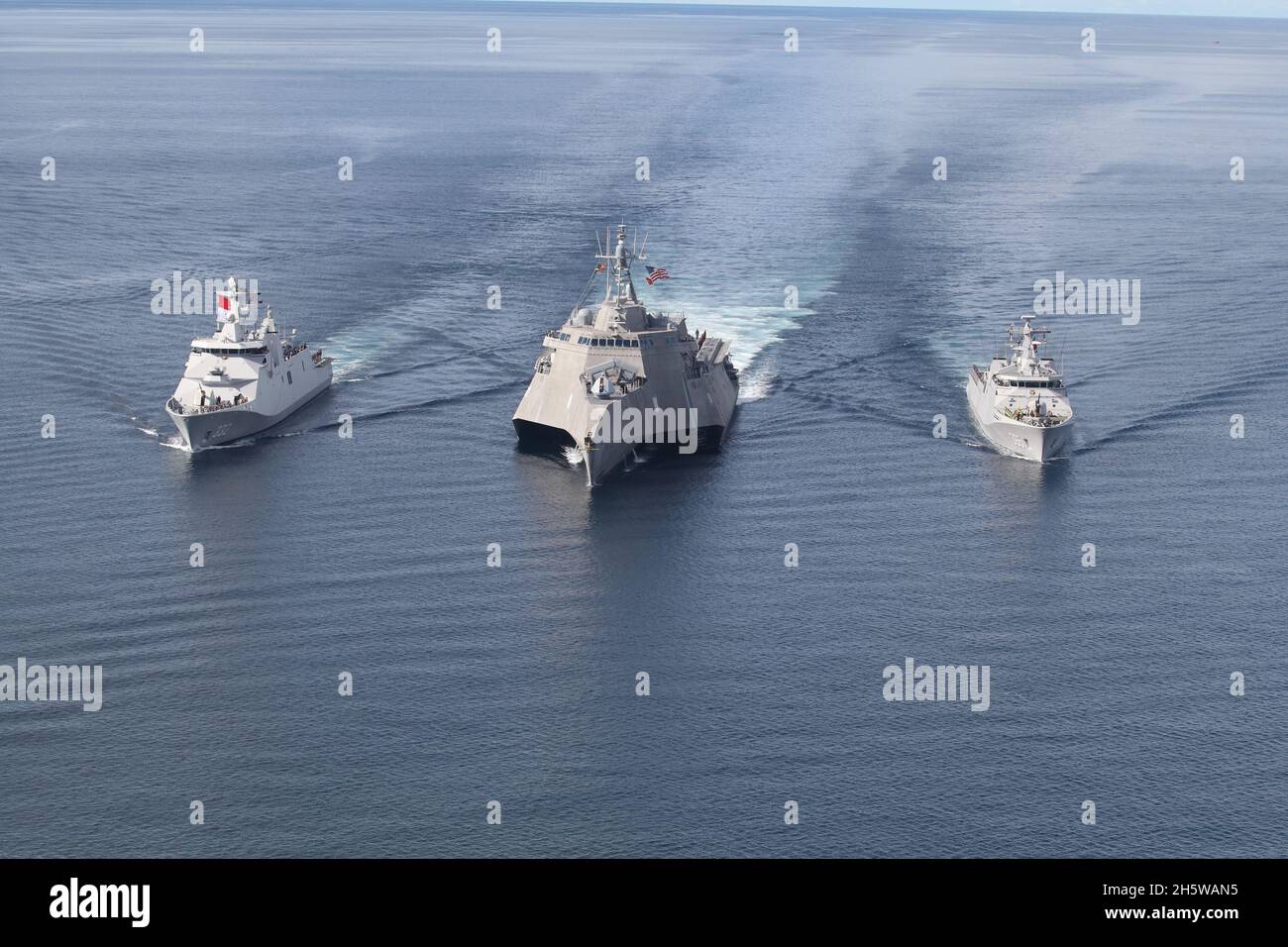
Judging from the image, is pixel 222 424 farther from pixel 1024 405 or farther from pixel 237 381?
pixel 1024 405

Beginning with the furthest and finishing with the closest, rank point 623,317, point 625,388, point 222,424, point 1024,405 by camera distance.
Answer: point 623,317
point 625,388
point 222,424
point 1024,405

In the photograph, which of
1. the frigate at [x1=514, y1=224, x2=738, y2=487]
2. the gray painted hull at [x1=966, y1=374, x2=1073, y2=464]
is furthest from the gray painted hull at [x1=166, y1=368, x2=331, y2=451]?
the gray painted hull at [x1=966, y1=374, x2=1073, y2=464]

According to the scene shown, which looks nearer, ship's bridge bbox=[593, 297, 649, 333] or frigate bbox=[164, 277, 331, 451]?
frigate bbox=[164, 277, 331, 451]

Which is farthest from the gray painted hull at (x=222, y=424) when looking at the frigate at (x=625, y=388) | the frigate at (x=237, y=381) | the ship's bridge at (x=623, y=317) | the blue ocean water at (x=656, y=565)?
the ship's bridge at (x=623, y=317)

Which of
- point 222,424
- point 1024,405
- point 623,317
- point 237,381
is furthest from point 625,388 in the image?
point 222,424

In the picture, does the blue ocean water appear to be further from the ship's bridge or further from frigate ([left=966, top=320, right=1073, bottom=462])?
the ship's bridge
